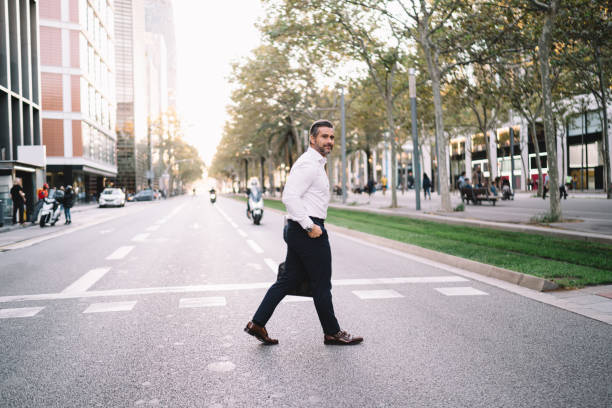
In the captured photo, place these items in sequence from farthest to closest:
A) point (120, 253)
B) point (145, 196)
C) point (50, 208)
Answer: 1. point (145, 196)
2. point (50, 208)
3. point (120, 253)

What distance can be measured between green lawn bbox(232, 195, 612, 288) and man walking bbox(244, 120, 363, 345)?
11.9 ft

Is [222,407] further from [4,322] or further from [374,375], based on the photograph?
[4,322]

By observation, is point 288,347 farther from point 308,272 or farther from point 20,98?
point 20,98

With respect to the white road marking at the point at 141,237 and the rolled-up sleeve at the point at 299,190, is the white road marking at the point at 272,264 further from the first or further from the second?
the white road marking at the point at 141,237

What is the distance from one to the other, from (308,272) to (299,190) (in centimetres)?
66

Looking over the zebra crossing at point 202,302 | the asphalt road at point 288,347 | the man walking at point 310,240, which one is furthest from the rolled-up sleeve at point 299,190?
the zebra crossing at point 202,302

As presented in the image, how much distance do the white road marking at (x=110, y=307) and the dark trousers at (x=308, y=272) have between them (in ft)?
7.08

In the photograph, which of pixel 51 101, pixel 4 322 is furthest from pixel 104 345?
pixel 51 101

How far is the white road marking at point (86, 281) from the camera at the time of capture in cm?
699

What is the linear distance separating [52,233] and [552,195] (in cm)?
1510

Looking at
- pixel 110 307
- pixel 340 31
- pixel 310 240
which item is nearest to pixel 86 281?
pixel 110 307

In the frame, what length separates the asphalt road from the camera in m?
3.29

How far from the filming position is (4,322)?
526 centimetres

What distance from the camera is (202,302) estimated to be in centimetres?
608
